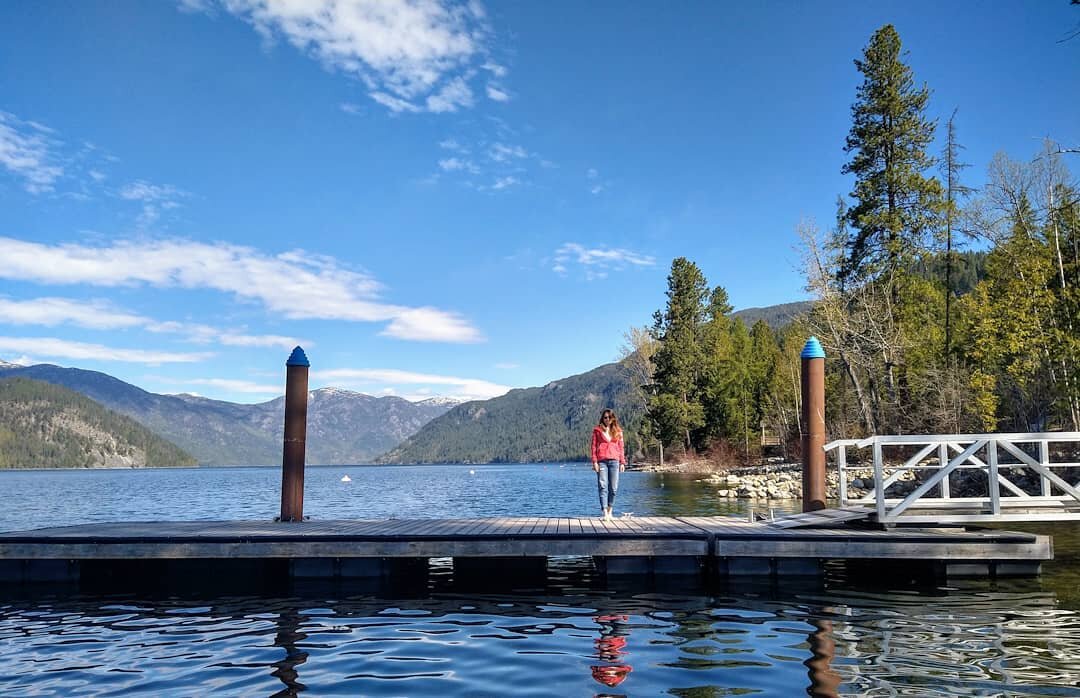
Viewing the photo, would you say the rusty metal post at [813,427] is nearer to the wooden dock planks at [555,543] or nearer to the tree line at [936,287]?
the wooden dock planks at [555,543]

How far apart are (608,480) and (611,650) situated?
648 cm

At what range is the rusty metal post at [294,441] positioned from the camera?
1401cm

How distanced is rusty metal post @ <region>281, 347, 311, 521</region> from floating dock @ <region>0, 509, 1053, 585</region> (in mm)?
1507

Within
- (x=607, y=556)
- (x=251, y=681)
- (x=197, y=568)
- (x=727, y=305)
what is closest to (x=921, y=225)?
(x=607, y=556)

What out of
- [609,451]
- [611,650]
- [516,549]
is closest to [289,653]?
[611,650]

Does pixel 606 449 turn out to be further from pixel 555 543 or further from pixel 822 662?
pixel 822 662

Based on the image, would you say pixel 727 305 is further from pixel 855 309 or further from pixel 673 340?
pixel 855 309

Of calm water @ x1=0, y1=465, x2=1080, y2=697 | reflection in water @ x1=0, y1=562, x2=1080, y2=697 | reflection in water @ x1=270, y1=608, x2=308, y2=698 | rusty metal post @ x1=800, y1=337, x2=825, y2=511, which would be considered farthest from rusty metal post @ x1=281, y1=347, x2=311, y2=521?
rusty metal post @ x1=800, y1=337, x2=825, y2=511

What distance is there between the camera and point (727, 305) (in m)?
82.7

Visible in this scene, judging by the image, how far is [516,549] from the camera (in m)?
11.0

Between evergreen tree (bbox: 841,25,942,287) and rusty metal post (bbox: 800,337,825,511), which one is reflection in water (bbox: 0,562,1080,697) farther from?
evergreen tree (bbox: 841,25,942,287)

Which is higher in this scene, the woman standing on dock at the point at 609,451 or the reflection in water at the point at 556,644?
the woman standing on dock at the point at 609,451

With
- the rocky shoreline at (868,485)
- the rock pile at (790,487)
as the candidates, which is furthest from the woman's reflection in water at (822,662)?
the rock pile at (790,487)

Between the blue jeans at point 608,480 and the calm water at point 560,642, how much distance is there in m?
2.50
